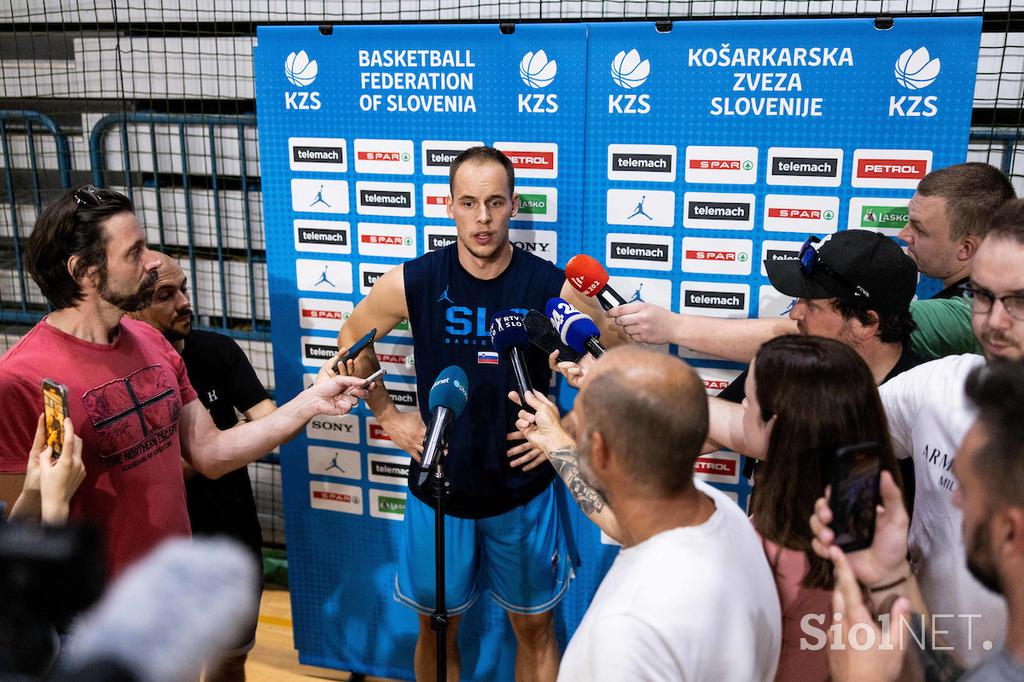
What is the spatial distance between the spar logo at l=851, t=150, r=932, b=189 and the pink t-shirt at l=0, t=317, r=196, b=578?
244cm

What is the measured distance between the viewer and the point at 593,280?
270 cm

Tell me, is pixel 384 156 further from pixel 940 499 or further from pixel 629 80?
pixel 940 499

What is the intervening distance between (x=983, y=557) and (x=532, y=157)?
2273 millimetres

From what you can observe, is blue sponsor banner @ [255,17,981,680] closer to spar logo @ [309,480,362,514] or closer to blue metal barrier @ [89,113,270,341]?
spar logo @ [309,480,362,514]

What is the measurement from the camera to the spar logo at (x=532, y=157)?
3.12m

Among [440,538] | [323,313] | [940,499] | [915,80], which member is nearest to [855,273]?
[940,499]

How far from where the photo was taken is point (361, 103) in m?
3.25

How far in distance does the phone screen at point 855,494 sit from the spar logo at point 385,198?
2.25 metres

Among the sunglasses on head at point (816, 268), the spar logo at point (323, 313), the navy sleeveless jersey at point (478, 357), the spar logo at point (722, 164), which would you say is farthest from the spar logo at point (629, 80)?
the spar logo at point (323, 313)

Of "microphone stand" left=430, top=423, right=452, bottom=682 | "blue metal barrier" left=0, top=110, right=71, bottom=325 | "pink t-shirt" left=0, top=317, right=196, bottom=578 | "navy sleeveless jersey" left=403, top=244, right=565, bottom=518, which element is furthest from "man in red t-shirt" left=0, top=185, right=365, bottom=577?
"blue metal barrier" left=0, top=110, right=71, bottom=325

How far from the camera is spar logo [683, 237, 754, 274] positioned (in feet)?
10.0

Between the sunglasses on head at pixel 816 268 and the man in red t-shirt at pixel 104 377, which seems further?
the sunglasses on head at pixel 816 268

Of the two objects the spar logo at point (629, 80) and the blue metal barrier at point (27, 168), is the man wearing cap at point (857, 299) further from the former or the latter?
the blue metal barrier at point (27, 168)

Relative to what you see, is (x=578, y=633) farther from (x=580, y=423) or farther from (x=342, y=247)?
(x=342, y=247)
